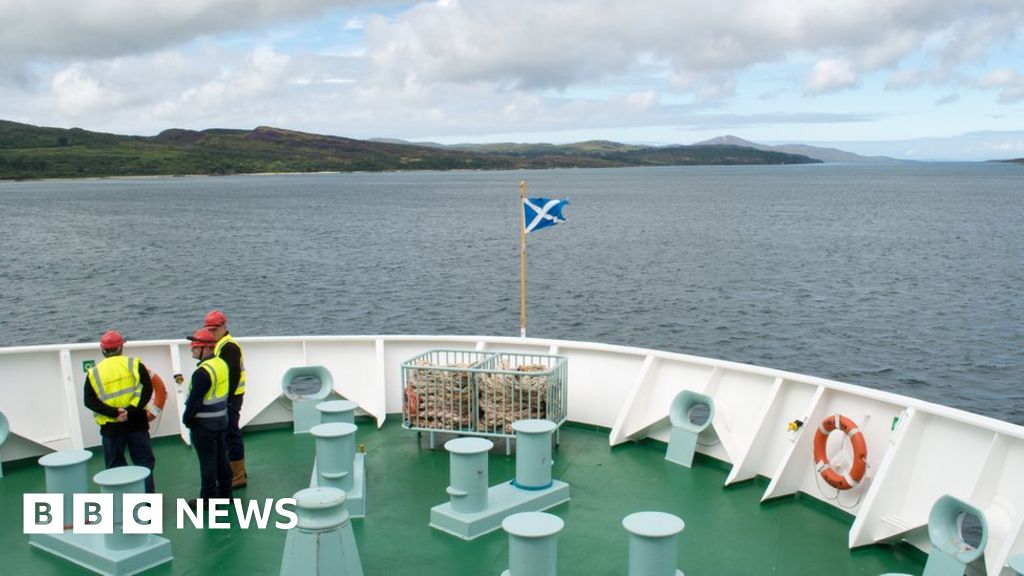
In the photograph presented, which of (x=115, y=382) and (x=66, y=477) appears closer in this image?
(x=66, y=477)

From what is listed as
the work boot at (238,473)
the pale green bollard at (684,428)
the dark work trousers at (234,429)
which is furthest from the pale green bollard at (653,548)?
the work boot at (238,473)

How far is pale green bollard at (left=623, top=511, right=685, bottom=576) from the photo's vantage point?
526cm

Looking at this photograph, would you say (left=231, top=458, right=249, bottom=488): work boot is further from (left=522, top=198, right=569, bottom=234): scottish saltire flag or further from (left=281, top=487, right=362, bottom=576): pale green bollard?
(left=522, top=198, right=569, bottom=234): scottish saltire flag

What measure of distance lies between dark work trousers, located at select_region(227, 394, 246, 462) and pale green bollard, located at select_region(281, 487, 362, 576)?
2.43 m

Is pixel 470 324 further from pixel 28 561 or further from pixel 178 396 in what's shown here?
pixel 28 561

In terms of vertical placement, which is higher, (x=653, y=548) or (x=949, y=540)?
(x=653, y=548)

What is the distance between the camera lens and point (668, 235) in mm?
64812

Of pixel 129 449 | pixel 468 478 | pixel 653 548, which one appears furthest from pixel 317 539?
pixel 129 449

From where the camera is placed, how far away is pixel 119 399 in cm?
693

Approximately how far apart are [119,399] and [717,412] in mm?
5437

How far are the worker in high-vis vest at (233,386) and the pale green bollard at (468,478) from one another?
203 cm

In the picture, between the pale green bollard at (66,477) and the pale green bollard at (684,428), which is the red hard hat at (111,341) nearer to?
the pale green bollard at (66,477)

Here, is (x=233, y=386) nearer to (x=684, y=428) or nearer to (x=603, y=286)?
(x=684, y=428)

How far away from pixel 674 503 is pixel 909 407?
2097 mm
